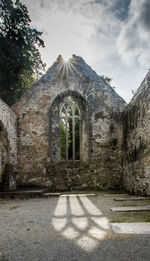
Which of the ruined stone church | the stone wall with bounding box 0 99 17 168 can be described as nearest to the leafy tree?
the ruined stone church

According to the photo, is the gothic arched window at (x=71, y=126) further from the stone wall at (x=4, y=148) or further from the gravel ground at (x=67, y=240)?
the gravel ground at (x=67, y=240)

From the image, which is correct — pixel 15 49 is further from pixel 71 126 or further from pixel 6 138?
pixel 71 126

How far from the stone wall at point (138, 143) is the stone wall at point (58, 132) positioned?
777 millimetres

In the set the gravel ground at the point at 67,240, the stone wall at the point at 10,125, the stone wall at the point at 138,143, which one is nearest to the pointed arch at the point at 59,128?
the stone wall at the point at 10,125

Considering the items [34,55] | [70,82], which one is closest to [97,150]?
[70,82]

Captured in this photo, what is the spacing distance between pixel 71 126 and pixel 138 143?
30.6 feet

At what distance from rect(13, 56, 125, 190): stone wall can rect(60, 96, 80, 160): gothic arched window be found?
37cm

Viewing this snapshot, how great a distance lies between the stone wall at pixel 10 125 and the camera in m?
6.74

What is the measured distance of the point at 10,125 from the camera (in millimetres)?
7273

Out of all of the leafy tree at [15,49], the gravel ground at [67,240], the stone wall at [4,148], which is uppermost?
the leafy tree at [15,49]

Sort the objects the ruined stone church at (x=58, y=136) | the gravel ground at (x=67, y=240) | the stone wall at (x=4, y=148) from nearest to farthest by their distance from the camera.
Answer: the gravel ground at (x=67, y=240)
the stone wall at (x=4, y=148)
the ruined stone church at (x=58, y=136)

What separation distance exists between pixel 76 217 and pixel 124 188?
4303mm

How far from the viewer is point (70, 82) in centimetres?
841

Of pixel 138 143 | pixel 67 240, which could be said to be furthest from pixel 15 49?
pixel 67 240
